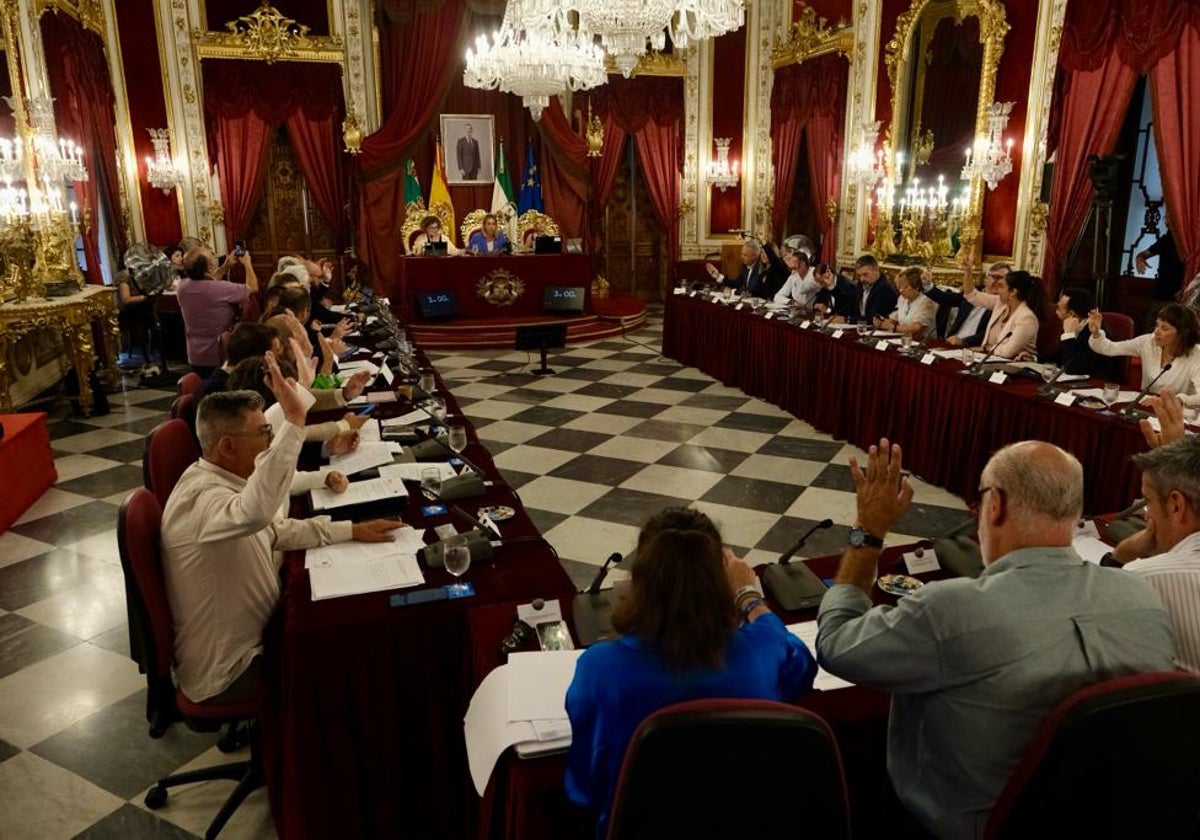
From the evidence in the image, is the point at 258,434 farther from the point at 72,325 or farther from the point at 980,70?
the point at 980,70

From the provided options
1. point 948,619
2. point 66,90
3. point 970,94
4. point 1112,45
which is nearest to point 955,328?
point 1112,45

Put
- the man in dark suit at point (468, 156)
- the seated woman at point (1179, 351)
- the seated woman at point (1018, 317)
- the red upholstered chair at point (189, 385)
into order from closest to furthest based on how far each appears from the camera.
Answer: the red upholstered chair at point (189, 385), the seated woman at point (1179, 351), the seated woman at point (1018, 317), the man in dark suit at point (468, 156)

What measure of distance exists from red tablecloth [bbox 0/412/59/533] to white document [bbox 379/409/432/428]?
241cm

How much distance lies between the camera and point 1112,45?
6.57 m

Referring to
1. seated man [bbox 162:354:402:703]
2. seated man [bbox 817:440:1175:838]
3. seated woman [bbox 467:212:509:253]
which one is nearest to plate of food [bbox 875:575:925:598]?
seated man [bbox 817:440:1175:838]

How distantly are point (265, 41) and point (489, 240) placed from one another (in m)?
3.67

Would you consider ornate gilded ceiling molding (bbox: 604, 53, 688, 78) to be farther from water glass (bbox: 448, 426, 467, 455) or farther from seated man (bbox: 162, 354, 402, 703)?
seated man (bbox: 162, 354, 402, 703)

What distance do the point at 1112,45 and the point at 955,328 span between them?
2.62 m

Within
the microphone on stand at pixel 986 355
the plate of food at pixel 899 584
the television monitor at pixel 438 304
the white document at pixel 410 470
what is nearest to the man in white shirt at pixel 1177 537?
the plate of food at pixel 899 584

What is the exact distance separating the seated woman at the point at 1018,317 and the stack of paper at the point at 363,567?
409 cm

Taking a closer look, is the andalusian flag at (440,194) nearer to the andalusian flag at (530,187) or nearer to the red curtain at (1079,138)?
the andalusian flag at (530,187)

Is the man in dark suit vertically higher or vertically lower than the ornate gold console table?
higher

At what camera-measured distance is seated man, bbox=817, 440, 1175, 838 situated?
4.52 ft

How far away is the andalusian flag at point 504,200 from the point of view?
464 inches
